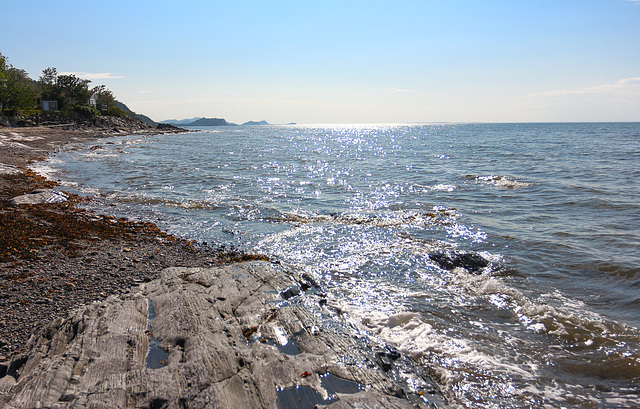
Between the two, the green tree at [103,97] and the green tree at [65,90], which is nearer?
the green tree at [65,90]

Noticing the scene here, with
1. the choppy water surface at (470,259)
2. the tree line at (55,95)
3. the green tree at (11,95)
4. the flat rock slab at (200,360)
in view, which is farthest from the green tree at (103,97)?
the flat rock slab at (200,360)

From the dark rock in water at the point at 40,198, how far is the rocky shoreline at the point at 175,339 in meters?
4.85

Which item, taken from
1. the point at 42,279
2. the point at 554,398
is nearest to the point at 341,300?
the point at 554,398

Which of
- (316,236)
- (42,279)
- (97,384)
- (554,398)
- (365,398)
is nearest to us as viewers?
(97,384)

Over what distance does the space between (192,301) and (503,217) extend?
14.7 m

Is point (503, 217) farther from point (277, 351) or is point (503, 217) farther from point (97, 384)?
point (97, 384)

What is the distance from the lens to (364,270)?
398 inches

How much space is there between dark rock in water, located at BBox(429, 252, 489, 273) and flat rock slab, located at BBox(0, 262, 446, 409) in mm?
4820

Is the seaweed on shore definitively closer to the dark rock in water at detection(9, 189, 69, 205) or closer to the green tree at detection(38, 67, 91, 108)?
the dark rock in water at detection(9, 189, 69, 205)

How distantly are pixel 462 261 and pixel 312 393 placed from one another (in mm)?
7407

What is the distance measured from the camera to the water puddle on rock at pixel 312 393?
448 centimetres

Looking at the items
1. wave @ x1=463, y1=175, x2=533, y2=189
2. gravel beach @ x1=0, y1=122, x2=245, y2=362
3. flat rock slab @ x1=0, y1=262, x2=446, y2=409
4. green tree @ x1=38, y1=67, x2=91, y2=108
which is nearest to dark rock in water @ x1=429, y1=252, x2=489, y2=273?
flat rock slab @ x1=0, y1=262, x2=446, y2=409

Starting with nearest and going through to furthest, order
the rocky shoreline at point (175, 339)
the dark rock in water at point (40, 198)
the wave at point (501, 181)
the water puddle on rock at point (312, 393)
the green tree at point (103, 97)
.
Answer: the rocky shoreline at point (175, 339), the water puddle on rock at point (312, 393), the dark rock in water at point (40, 198), the wave at point (501, 181), the green tree at point (103, 97)

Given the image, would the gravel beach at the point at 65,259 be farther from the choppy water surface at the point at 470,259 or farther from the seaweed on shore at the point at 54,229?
the choppy water surface at the point at 470,259
